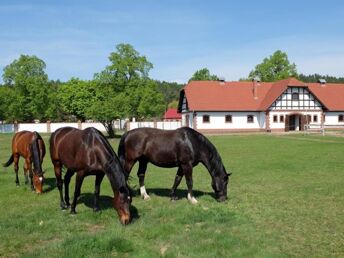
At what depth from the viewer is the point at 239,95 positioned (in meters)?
53.9

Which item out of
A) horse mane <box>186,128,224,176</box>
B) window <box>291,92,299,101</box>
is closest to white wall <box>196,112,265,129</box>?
window <box>291,92,299,101</box>

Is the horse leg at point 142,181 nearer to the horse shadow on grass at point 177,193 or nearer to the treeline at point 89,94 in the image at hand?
the horse shadow on grass at point 177,193

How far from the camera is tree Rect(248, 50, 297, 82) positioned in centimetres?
6731

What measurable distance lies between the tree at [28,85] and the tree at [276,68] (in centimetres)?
3922

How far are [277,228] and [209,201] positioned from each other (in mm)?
2536

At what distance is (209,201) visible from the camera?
9.25 metres

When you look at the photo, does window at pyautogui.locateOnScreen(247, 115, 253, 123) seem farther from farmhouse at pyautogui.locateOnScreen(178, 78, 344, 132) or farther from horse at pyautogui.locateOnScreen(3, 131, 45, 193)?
horse at pyautogui.locateOnScreen(3, 131, 45, 193)

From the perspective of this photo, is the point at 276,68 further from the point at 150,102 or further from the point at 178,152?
the point at 178,152

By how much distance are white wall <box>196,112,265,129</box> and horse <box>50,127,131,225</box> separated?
42531 mm

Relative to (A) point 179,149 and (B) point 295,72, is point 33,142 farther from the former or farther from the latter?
(B) point 295,72

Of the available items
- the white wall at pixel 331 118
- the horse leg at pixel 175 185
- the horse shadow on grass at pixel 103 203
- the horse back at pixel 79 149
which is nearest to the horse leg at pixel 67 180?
the horse back at pixel 79 149

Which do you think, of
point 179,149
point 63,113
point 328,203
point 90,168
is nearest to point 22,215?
point 90,168

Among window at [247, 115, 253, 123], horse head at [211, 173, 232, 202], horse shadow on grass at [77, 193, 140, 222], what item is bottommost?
horse shadow on grass at [77, 193, 140, 222]

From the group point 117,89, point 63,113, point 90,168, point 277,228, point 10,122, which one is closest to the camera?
point 277,228
